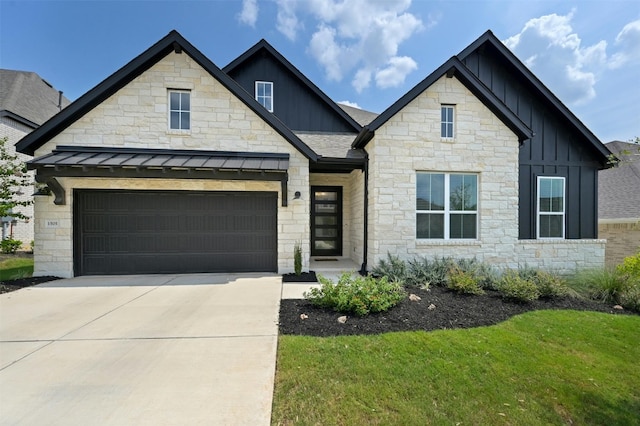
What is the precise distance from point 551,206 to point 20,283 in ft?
50.1

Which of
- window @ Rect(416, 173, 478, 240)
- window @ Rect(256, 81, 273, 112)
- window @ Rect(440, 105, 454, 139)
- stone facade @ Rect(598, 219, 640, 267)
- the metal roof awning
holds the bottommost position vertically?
stone facade @ Rect(598, 219, 640, 267)

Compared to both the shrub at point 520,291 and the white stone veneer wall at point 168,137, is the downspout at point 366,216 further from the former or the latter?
the shrub at point 520,291

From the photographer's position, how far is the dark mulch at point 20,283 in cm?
644

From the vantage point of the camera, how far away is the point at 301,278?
7.42 m

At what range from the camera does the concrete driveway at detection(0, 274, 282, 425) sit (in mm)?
2549

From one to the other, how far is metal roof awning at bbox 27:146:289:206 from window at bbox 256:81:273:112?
12.2 ft

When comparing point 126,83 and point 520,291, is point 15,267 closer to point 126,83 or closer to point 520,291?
point 126,83

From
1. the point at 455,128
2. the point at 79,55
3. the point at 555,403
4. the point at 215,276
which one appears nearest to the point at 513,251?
the point at 455,128

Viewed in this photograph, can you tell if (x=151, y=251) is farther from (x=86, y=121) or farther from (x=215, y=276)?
(x=86, y=121)

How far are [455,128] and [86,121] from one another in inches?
405

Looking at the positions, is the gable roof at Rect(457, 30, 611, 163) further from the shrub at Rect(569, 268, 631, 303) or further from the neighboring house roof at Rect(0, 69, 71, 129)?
the neighboring house roof at Rect(0, 69, 71, 129)

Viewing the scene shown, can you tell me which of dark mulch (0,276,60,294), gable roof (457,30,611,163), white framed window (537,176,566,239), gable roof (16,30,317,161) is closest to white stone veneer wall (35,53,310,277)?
gable roof (16,30,317,161)

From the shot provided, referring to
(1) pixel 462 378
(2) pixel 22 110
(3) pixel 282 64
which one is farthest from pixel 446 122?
(2) pixel 22 110

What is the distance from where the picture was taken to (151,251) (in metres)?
7.94
